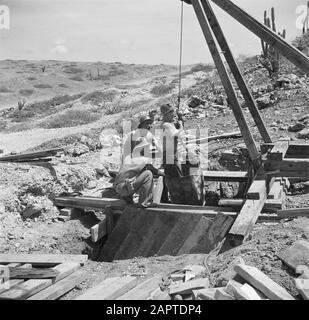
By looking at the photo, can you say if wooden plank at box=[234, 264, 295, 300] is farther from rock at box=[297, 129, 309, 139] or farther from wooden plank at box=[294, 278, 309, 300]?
rock at box=[297, 129, 309, 139]

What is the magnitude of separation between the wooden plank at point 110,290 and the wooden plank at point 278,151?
249cm

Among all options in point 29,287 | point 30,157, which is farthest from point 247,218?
point 30,157

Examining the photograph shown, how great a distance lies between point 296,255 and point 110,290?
1655 mm

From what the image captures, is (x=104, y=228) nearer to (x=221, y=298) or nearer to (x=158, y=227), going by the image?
(x=158, y=227)

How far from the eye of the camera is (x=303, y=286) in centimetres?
375

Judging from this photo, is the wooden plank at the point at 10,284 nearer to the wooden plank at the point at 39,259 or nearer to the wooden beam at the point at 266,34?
the wooden plank at the point at 39,259

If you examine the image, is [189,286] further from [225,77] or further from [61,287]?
[225,77]

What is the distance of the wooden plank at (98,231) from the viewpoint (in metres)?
6.64

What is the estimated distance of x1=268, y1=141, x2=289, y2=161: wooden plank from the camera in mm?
6098

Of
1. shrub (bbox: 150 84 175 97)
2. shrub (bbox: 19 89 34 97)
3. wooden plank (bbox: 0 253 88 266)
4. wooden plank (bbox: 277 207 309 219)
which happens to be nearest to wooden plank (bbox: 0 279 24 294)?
wooden plank (bbox: 0 253 88 266)

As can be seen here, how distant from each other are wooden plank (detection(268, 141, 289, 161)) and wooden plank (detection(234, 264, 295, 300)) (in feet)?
7.88

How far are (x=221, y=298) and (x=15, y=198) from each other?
4.01 metres

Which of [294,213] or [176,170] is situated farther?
[176,170]
